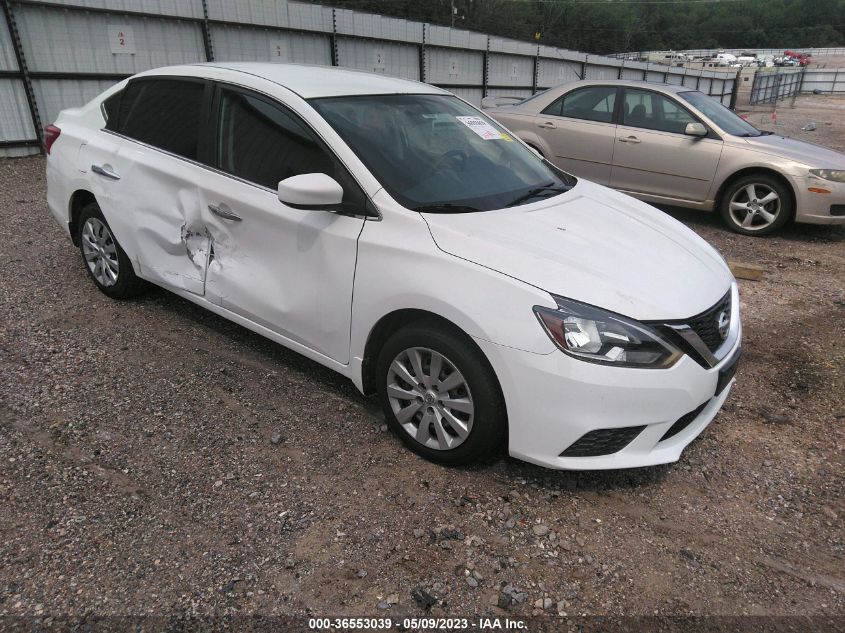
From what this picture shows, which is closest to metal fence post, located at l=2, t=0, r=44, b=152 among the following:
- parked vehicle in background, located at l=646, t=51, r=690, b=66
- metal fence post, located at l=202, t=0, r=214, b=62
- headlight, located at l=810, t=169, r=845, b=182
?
metal fence post, located at l=202, t=0, r=214, b=62

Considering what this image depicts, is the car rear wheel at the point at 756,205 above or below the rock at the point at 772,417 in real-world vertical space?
above

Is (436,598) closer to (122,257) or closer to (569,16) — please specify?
(122,257)

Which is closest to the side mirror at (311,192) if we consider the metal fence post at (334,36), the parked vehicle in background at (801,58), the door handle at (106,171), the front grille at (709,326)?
the front grille at (709,326)

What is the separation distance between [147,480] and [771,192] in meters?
6.86

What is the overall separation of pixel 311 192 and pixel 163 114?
1705 mm

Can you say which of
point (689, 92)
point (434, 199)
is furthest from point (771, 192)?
point (434, 199)

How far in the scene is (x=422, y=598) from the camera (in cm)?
217

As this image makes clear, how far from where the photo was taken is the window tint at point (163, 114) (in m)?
3.58

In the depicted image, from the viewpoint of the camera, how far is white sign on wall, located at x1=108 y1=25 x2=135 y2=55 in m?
9.99

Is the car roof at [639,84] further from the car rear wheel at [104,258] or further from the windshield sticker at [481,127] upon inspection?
the car rear wheel at [104,258]

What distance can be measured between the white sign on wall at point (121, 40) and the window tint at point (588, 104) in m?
7.33

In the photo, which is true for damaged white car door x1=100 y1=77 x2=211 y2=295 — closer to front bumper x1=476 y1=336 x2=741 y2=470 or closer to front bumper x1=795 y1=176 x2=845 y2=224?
front bumper x1=476 y1=336 x2=741 y2=470

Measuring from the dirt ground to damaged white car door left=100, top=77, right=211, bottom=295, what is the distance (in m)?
0.58

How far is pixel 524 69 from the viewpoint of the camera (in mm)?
19156
